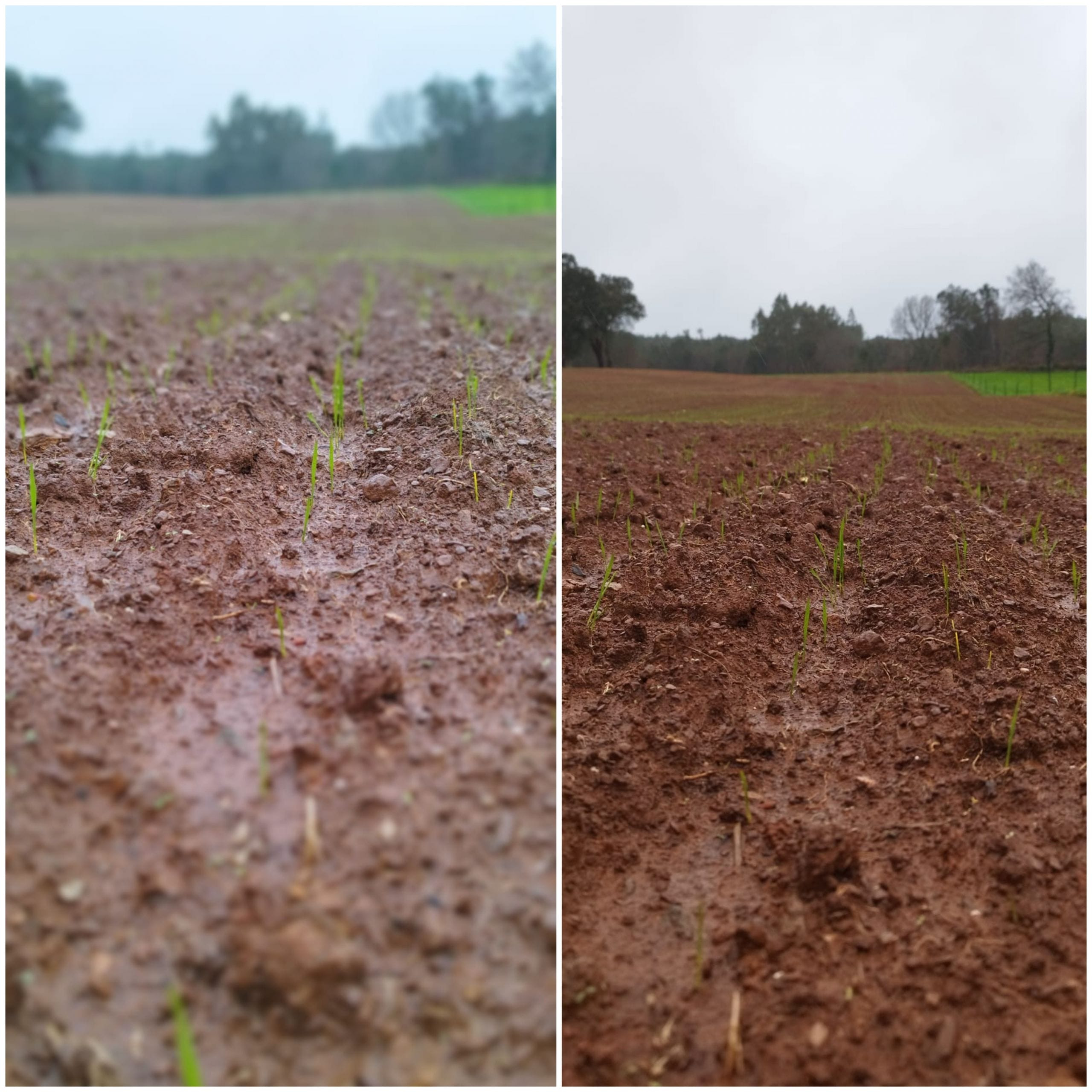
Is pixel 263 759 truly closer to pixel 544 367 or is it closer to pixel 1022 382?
pixel 544 367

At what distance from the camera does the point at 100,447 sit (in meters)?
1.53

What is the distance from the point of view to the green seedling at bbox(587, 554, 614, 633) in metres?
1.41

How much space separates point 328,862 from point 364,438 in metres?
0.73

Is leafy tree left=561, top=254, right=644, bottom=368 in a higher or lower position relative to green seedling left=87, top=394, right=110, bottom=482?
higher

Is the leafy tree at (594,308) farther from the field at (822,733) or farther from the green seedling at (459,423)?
the green seedling at (459,423)

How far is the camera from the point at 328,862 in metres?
0.86

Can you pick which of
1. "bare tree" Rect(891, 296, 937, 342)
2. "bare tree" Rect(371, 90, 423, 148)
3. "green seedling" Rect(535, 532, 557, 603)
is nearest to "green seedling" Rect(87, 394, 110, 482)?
"green seedling" Rect(535, 532, 557, 603)

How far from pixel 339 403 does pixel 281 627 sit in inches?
21.1

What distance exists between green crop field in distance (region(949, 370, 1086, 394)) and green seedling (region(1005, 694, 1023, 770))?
64cm

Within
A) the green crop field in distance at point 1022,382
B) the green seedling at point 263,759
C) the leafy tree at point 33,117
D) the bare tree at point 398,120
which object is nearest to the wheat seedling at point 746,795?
the green seedling at point 263,759

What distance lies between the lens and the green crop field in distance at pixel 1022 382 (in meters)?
1.58

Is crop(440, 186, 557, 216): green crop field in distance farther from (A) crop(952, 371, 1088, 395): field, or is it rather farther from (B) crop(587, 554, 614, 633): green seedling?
(B) crop(587, 554, 614, 633): green seedling

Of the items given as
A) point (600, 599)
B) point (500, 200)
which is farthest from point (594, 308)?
point (500, 200)

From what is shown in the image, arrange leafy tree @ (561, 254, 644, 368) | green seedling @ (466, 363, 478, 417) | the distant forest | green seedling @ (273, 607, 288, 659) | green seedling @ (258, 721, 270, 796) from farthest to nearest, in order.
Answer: the distant forest → leafy tree @ (561, 254, 644, 368) → green seedling @ (466, 363, 478, 417) → green seedling @ (273, 607, 288, 659) → green seedling @ (258, 721, 270, 796)
